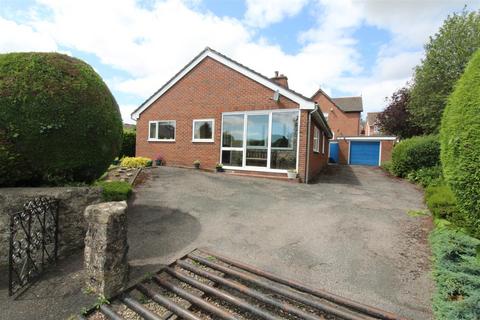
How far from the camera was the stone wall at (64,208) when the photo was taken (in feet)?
12.8

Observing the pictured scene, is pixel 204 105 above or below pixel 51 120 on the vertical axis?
above

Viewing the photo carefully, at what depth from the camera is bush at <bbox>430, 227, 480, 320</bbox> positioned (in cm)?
268

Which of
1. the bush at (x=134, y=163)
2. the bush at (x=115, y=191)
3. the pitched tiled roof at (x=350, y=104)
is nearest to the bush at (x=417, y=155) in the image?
the bush at (x=134, y=163)

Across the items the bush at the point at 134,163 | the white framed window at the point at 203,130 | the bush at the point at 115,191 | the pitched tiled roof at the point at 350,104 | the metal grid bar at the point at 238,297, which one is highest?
the pitched tiled roof at the point at 350,104

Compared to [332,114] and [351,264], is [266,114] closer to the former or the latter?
[351,264]

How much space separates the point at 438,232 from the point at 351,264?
6.79 feet

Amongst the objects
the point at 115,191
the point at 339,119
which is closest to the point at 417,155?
the point at 115,191

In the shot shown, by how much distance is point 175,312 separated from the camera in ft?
9.64

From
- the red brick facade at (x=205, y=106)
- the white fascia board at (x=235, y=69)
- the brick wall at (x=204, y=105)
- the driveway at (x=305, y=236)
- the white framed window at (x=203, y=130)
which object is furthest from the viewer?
the white framed window at (x=203, y=130)

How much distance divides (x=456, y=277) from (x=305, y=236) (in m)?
2.29

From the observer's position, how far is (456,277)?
3252 mm

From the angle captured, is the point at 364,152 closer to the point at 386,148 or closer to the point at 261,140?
the point at 386,148

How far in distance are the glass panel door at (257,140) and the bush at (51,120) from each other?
7.17 metres

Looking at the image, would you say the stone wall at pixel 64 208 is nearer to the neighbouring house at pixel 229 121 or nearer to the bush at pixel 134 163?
the neighbouring house at pixel 229 121
